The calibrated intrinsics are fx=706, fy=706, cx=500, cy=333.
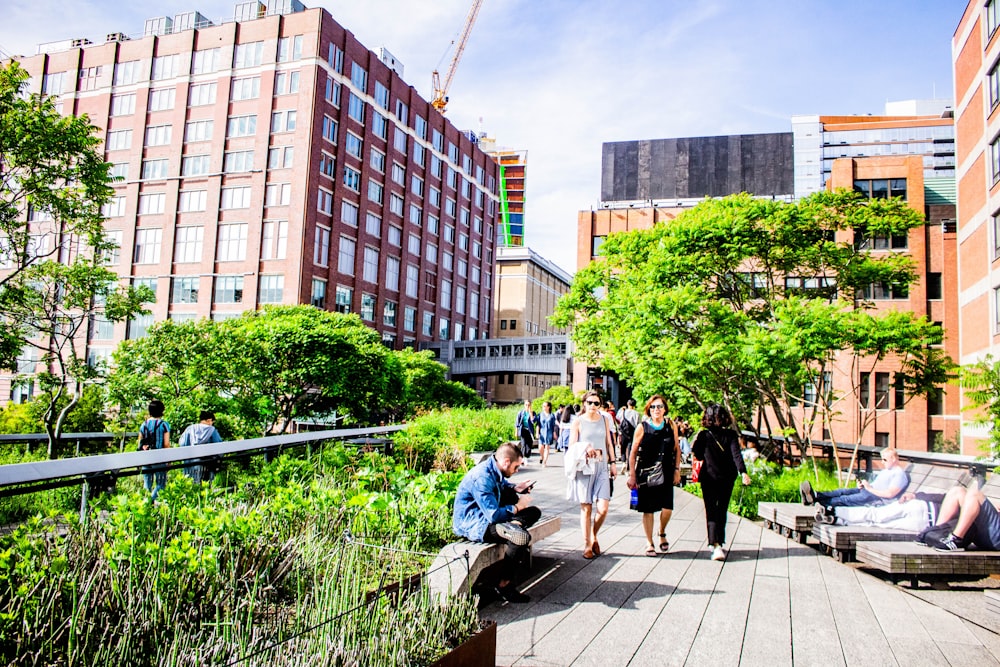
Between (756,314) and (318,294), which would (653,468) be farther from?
(318,294)

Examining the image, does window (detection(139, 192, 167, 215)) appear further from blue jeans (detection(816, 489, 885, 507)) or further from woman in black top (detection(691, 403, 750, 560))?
blue jeans (detection(816, 489, 885, 507))

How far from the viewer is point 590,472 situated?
786 cm

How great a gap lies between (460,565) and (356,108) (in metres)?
55.3

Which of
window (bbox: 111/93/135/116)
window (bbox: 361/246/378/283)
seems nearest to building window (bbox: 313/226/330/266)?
window (bbox: 361/246/378/283)

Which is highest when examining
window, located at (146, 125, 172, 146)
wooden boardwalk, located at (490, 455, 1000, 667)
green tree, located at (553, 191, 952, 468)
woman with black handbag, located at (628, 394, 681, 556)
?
window, located at (146, 125, 172, 146)

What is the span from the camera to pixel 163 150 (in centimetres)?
5447

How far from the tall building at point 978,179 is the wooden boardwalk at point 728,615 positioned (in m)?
19.3

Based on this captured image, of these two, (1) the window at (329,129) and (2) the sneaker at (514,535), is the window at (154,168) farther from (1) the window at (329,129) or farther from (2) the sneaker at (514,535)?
(2) the sneaker at (514,535)

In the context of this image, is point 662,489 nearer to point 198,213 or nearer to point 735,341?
point 735,341

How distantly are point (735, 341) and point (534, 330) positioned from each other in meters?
82.1

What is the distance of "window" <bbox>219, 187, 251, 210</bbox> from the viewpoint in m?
52.1

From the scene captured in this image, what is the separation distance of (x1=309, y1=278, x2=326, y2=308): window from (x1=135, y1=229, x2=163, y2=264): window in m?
13.2

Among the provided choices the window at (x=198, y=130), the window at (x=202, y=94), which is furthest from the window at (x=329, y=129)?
the window at (x=202, y=94)

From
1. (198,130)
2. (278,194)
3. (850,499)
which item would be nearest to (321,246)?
(278,194)
